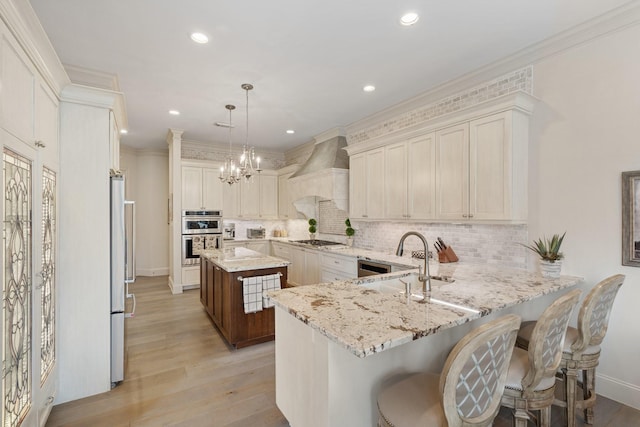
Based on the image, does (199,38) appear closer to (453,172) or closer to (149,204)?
(453,172)

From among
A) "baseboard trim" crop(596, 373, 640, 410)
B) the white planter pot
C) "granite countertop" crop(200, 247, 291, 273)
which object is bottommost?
"baseboard trim" crop(596, 373, 640, 410)

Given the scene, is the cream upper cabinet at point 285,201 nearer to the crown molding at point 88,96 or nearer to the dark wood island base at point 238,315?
the dark wood island base at point 238,315

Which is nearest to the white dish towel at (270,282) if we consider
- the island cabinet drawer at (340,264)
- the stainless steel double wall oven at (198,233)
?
the island cabinet drawer at (340,264)

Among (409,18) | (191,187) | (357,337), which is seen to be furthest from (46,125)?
(191,187)

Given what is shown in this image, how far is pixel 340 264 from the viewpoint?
447cm

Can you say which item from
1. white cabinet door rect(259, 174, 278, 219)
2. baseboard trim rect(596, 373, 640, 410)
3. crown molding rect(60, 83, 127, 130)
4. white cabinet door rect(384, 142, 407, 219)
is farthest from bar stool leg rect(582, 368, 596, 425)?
white cabinet door rect(259, 174, 278, 219)

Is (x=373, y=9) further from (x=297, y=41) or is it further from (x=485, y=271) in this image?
(x=485, y=271)

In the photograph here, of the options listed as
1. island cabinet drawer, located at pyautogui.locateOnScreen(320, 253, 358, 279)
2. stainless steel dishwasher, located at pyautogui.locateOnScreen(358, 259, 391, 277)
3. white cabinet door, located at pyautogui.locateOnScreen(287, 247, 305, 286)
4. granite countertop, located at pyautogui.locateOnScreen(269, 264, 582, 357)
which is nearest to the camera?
granite countertop, located at pyautogui.locateOnScreen(269, 264, 582, 357)

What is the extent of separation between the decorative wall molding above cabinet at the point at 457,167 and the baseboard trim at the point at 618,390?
1419mm

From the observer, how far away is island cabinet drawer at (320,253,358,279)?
421 cm

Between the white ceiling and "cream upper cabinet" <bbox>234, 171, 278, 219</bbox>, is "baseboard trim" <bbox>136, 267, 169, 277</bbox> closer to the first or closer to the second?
"cream upper cabinet" <bbox>234, 171, 278, 219</bbox>

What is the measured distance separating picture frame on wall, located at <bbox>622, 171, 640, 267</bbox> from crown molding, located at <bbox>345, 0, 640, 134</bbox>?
117cm

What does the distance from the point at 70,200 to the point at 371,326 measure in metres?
2.57

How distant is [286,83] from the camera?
3574 millimetres
